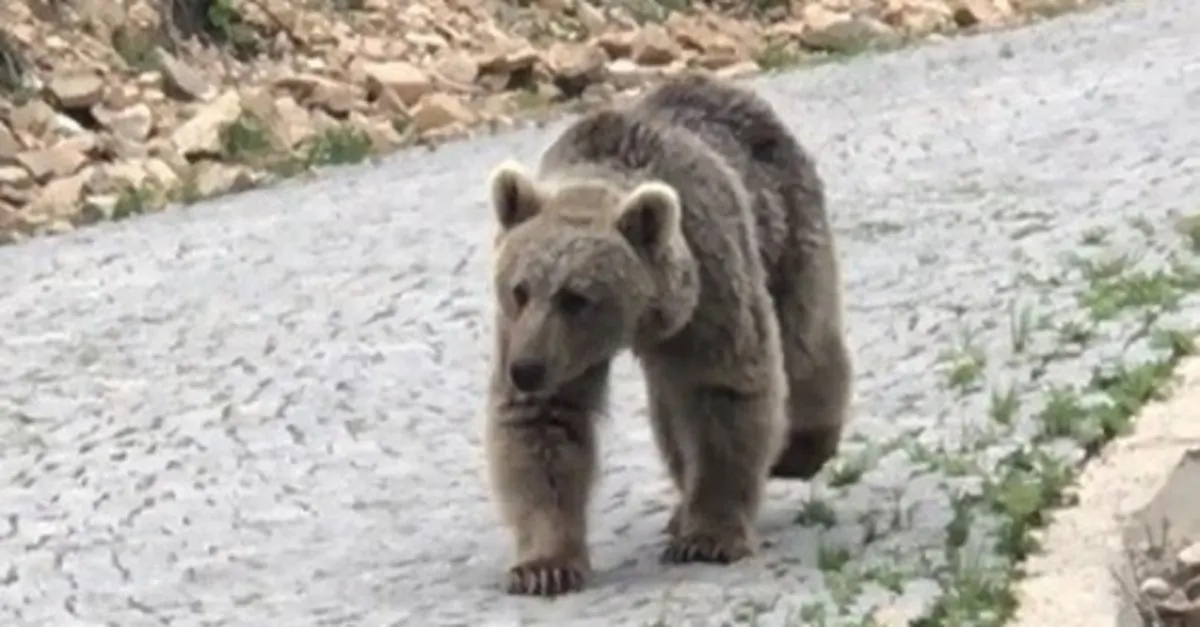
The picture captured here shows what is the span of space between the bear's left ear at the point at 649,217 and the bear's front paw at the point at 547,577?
77 centimetres

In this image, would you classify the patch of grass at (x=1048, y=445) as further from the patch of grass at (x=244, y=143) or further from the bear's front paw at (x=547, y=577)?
the patch of grass at (x=244, y=143)

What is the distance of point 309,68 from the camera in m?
18.5

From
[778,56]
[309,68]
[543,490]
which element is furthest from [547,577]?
[778,56]

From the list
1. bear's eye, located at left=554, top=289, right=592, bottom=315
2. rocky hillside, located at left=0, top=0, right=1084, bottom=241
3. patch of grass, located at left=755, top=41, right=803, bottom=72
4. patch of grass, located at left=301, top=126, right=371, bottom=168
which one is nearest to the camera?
bear's eye, located at left=554, top=289, right=592, bottom=315

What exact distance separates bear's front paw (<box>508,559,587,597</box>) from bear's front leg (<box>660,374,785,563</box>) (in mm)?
354

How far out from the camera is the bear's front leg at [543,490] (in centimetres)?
683

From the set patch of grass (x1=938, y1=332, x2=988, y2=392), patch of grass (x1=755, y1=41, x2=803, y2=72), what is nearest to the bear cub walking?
patch of grass (x1=938, y1=332, x2=988, y2=392)

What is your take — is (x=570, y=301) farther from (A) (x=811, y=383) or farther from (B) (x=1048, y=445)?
(B) (x=1048, y=445)

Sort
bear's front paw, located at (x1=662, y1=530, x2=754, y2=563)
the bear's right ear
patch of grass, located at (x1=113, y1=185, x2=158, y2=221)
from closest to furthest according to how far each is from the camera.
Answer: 1. the bear's right ear
2. bear's front paw, located at (x1=662, y1=530, x2=754, y2=563)
3. patch of grass, located at (x1=113, y1=185, x2=158, y2=221)

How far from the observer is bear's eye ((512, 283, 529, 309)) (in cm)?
A: 666

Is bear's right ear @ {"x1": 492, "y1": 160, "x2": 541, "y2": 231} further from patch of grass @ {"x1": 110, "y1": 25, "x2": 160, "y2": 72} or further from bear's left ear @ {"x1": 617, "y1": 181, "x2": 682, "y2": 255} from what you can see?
patch of grass @ {"x1": 110, "y1": 25, "x2": 160, "y2": 72}

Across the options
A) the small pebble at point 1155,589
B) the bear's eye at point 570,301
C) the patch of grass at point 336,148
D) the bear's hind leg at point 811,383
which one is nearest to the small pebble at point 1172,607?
the small pebble at point 1155,589

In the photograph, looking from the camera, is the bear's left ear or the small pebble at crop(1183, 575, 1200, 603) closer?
the bear's left ear

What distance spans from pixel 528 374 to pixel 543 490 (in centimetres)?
39
